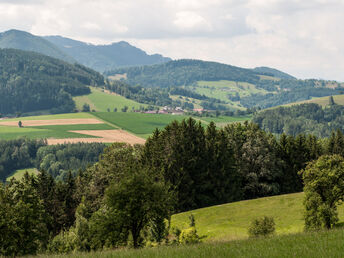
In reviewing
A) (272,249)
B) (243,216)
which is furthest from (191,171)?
(272,249)

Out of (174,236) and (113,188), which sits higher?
(113,188)

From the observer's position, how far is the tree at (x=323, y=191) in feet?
156

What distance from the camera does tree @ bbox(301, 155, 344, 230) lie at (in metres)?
47.7

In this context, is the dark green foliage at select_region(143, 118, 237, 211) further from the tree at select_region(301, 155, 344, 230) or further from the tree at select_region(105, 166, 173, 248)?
the tree at select_region(105, 166, 173, 248)

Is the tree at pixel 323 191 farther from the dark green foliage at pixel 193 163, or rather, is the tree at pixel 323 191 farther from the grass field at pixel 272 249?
the dark green foliage at pixel 193 163

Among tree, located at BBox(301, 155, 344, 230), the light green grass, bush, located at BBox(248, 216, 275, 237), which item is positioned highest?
tree, located at BBox(301, 155, 344, 230)

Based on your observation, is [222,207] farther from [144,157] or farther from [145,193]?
[145,193]

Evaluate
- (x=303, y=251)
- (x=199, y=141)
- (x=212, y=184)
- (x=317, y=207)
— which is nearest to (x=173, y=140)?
(x=199, y=141)

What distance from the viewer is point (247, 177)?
94.2 meters

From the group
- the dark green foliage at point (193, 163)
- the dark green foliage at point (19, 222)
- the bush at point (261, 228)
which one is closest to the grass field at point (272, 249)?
the dark green foliage at point (19, 222)

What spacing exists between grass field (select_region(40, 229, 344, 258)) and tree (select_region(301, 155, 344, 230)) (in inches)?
968

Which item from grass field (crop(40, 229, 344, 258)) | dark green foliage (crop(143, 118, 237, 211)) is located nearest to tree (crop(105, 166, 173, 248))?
grass field (crop(40, 229, 344, 258))

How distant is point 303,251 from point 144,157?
6833 centimetres

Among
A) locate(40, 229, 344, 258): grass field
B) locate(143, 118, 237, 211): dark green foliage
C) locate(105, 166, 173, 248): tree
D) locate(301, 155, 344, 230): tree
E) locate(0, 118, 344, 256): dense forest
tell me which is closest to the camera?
locate(40, 229, 344, 258): grass field
